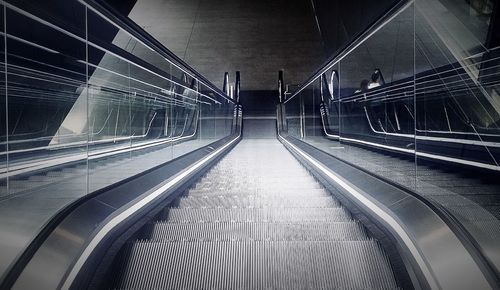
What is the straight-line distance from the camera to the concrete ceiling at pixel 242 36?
17891 millimetres

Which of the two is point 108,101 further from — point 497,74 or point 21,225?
point 497,74

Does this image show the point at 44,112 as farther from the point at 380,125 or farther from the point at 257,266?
the point at 380,125

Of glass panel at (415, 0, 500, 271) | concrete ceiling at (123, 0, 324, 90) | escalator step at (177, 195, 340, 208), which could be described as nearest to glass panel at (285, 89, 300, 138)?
glass panel at (415, 0, 500, 271)

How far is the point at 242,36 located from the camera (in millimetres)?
18922

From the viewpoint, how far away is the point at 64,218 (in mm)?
1728

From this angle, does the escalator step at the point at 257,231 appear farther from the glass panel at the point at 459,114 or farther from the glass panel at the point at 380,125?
the glass panel at the point at 380,125

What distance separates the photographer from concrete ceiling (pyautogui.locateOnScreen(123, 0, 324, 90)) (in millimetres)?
17891

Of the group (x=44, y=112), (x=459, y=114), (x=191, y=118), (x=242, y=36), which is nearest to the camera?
(x=44, y=112)

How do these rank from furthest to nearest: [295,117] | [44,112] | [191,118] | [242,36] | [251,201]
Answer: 1. [242,36]
2. [295,117]
3. [191,118]
4. [44,112]
5. [251,201]

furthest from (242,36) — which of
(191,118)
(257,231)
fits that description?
(257,231)

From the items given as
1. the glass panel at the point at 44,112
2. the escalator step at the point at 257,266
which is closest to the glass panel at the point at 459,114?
the escalator step at the point at 257,266

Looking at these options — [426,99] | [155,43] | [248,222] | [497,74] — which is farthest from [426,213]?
[426,99]

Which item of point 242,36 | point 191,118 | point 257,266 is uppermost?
point 242,36

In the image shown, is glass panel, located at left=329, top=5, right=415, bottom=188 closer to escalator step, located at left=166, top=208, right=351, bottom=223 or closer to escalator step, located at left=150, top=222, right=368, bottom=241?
escalator step, located at left=166, top=208, right=351, bottom=223
